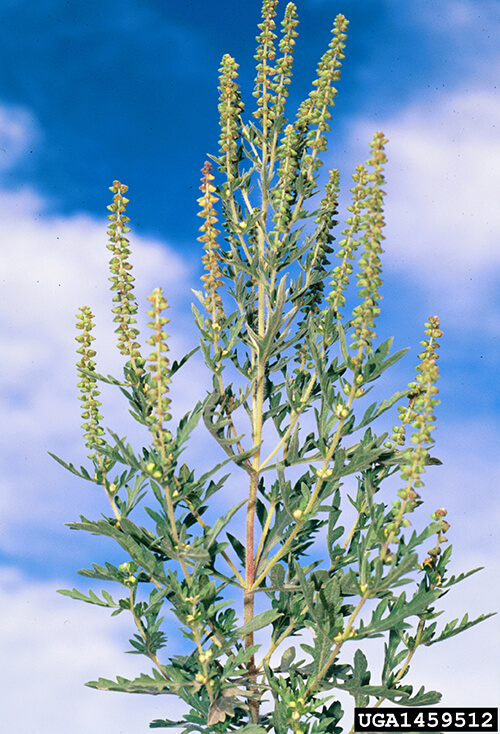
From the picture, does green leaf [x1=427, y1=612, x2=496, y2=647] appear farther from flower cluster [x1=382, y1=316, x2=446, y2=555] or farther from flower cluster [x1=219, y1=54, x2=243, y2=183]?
flower cluster [x1=219, y1=54, x2=243, y2=183]

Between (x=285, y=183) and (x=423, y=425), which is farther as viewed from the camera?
(x=285, y=183)

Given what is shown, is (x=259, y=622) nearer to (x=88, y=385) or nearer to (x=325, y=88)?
(x=88, y=385)

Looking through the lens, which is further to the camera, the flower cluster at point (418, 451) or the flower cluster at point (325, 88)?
the flower cluster at point (325, 88)

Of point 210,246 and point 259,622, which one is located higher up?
point 210,246

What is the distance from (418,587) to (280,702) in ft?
3.29

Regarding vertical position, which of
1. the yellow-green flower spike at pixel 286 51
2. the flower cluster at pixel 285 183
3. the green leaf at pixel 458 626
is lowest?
the green leaf at pixel 458 626

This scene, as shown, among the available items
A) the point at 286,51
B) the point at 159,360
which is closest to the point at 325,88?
the point at 286,51

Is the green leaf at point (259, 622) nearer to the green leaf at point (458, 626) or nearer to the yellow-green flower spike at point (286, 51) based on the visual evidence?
the green leaf at point (458, 626)

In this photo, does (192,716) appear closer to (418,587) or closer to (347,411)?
(418,587)

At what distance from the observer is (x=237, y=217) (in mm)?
5160

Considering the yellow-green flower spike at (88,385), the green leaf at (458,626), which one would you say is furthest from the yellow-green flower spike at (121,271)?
the green leaf at (458,626)

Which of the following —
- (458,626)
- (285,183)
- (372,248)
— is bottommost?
(458,626)

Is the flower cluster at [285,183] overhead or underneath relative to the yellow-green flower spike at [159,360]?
overhead

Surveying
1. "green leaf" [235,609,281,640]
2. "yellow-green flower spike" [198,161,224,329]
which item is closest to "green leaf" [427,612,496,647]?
"green leaf" [235,609,281,640]
